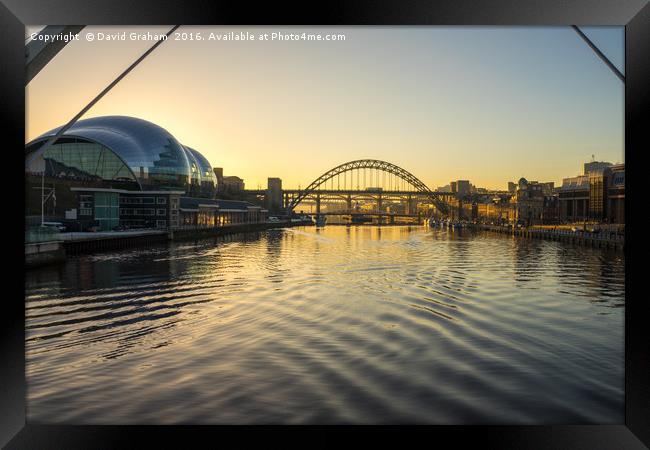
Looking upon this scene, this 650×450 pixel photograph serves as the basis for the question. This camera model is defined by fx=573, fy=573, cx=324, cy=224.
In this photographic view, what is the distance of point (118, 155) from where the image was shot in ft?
262

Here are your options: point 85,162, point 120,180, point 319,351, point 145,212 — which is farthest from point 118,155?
point 319,351

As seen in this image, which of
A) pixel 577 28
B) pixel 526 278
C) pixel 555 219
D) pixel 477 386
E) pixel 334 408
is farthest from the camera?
pixel 555 219

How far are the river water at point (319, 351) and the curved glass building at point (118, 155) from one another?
53100 millimetres

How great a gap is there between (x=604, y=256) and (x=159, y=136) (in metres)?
63.4

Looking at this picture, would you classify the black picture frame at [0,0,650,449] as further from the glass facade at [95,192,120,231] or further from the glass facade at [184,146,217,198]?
the glass facade at [184,146,217,198]

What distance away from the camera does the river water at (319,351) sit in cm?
945

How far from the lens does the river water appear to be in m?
9.45

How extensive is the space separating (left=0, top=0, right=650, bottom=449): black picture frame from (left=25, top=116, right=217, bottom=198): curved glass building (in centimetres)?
7174

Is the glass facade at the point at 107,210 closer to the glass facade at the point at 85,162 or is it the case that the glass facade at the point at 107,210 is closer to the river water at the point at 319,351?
the glass facade at the point at 85,162

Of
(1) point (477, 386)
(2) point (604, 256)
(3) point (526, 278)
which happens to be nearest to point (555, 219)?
(2) point (604, 256)
